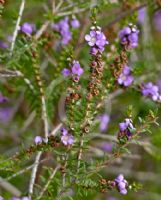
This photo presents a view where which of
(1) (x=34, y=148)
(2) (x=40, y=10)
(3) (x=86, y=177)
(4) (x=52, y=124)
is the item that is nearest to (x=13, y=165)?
(1) (x=34, y=148)

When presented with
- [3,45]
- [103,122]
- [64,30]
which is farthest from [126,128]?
[103,122]

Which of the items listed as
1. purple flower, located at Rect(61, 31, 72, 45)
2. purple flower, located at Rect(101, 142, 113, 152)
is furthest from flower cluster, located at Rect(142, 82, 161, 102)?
purple flower, located at Rect(101, 142, 113, 152)

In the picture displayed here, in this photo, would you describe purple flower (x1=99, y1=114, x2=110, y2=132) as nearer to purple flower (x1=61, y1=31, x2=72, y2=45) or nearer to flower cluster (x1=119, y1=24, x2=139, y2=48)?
purple flower (x1=61, y1=31, x2=72, y2=45)

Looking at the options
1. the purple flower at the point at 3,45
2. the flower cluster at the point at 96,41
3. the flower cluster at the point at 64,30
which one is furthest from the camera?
the purple flower at the point at 3,45

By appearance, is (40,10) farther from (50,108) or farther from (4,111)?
(50,108)

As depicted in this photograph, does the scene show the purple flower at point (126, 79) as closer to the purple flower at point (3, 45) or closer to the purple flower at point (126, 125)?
the purple flower at point (126, 125)

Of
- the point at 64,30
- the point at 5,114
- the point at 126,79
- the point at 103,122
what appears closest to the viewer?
the point at 126,79

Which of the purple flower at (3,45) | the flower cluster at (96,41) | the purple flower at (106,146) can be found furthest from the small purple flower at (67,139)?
the purple flower at (106,146)

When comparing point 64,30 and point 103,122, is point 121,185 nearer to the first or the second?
point 64,30
